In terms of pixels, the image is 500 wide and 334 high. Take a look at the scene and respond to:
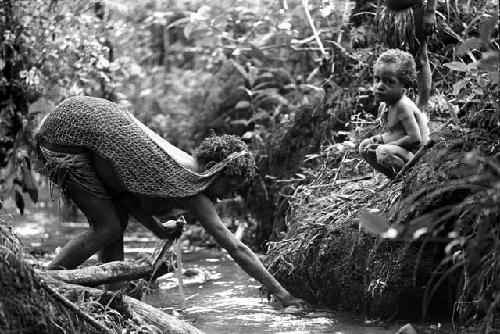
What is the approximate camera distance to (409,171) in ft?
20.0

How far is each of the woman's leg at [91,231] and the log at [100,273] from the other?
44.3 inches

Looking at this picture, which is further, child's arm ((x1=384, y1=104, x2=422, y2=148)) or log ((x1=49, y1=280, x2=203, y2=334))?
child's arm ((x1=384, y1=104, x2=422, y2=148))

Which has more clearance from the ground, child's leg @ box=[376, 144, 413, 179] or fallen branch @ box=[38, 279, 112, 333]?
child's leg @ box=[376, 144, 413, 179]

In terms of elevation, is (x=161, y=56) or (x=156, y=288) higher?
(x=161, y=56)

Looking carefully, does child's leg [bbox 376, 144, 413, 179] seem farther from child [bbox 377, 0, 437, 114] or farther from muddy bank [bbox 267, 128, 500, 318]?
child [bbox 377, 0, 437, 114]

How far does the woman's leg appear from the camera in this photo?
5.84 meters

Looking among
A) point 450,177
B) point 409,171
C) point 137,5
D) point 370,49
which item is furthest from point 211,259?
point 137,5

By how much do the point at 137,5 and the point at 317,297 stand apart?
1209 centimetres

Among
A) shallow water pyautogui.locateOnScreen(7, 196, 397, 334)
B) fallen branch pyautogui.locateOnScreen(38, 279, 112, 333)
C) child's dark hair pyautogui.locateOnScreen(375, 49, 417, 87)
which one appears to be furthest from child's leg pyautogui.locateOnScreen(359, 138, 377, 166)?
fallen branch pyautogui.locateOnScreen(38, 279, 112, 333)

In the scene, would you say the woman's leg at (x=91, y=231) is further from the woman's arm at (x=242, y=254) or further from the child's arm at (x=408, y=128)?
the child's arm at (x=408, y=128)

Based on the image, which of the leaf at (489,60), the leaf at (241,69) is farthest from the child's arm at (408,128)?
the leaf at (241,69)

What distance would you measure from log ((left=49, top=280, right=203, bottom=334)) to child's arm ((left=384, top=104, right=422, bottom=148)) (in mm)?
2256

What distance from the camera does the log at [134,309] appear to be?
14.3 feet

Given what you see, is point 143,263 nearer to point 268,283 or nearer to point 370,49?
point 268,283
